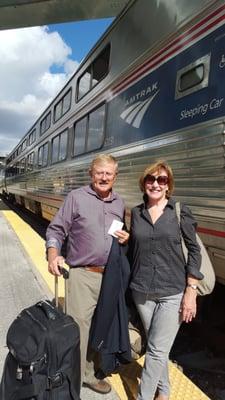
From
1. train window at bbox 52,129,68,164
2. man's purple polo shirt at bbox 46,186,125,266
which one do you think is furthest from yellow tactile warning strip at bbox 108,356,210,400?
train window at bbox 52,129,68,164

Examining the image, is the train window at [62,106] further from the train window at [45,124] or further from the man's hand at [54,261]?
the man's hand at [54,261]

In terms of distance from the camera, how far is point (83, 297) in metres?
2.86

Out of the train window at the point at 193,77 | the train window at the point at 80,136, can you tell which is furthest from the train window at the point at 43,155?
the train window at the point at 193,77

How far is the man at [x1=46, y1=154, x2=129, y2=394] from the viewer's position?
109 inches

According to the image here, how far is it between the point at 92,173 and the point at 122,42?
219 cm

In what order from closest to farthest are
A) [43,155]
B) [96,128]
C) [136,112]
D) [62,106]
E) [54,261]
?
[54,261]
[136,112]
[96,128]
[62,106]
[43,155]

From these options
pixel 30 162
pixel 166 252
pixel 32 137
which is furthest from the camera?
pixel 30 162

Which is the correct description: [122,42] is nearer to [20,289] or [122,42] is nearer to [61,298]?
[61,298]

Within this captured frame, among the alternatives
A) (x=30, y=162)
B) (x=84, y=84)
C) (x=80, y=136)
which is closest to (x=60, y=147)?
(x=80, y=136)

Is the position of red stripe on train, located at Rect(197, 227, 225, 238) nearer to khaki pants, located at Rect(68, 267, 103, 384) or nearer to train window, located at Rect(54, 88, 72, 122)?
khaki pants, located at Rect(68, 267, 103, 384)

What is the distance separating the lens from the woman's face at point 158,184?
8.38ft

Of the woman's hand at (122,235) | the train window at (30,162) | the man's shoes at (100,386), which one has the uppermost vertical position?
the train window at (30,162)

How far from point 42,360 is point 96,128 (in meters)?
3.64

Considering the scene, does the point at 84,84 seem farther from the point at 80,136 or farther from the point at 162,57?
the point at 162,57
